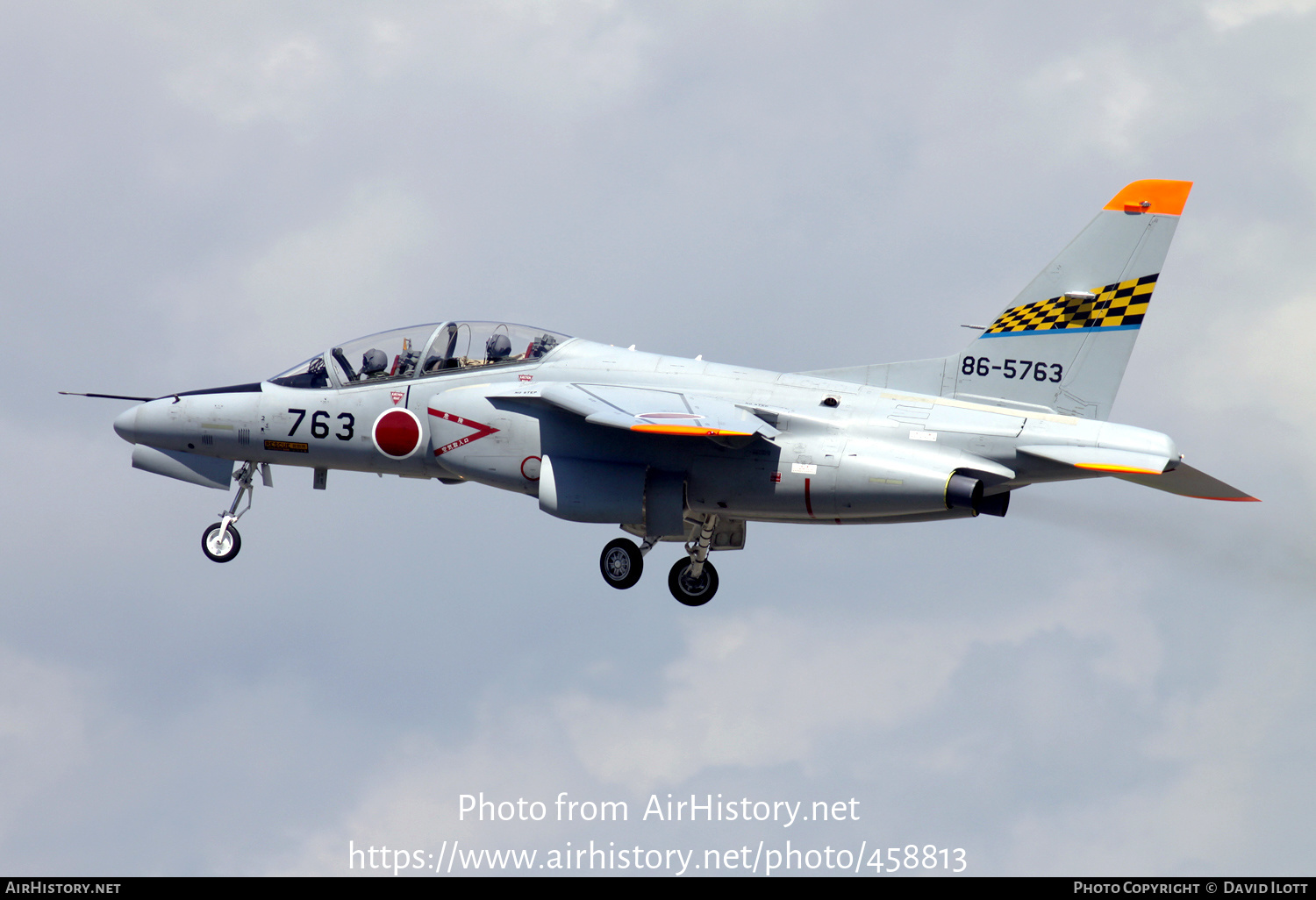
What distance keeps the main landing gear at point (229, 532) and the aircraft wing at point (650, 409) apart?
4.44 meters

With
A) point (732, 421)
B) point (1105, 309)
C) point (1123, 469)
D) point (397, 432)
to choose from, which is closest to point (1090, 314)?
point (1105, 309)

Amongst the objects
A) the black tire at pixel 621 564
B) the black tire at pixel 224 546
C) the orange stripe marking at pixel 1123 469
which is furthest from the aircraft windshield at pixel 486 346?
the orange stripe marking at pixel 1123 469

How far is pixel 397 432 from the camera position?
80.9 feet

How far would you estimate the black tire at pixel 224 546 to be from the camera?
86.1 ft

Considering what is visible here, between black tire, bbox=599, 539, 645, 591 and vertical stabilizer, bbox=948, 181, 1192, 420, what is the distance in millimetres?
5044

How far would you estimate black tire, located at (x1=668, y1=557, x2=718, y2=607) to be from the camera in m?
25.5

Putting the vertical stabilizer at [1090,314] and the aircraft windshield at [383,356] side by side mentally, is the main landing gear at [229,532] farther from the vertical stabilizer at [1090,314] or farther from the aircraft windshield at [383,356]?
the vertical stabilizer at [1090,314]

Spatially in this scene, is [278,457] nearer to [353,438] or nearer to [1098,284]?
[353,438]

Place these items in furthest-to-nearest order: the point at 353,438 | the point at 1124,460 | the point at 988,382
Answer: the point at 353,438 → the point at 988,382 → the point at 1124,460

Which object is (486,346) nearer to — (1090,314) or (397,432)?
(397,432)

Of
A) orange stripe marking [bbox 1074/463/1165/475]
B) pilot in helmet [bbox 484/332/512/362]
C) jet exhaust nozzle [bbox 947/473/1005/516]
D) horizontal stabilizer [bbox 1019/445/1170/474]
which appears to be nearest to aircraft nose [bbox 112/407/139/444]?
pilot in helmet [bbox 484/332/512/362]

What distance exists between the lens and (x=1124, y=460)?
21609 millimetres

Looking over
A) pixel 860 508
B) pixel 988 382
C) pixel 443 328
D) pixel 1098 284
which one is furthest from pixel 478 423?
pixel 1098 284

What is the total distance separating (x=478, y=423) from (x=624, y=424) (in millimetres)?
2866
